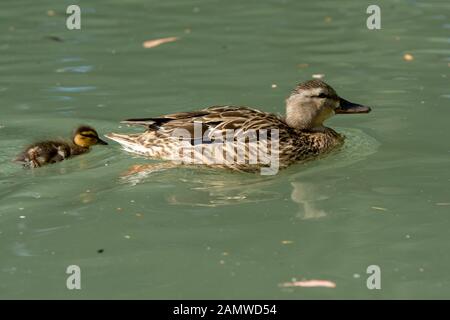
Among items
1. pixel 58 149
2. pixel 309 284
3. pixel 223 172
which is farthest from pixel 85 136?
pixel 309 284

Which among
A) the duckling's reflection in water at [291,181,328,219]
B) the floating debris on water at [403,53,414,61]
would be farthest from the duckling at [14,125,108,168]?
the floating debris on water at [403,53,414,61]

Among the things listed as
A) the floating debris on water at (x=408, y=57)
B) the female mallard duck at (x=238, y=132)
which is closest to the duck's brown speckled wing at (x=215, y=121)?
the female mallard duck at (x=238, y=132)

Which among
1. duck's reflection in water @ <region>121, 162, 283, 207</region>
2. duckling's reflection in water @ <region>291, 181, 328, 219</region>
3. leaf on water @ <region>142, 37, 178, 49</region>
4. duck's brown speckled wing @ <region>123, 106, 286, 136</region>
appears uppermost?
leaf on water @ <region>142, 37, 178, 49</region>

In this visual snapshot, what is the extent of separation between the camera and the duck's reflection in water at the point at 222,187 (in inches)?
313

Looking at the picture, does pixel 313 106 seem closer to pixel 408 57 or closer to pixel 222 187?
pixel 222 187

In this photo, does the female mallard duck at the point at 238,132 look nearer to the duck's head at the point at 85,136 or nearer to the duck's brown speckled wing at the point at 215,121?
the duck's brown speckled wing at the point at 215,121

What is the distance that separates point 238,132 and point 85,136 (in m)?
1.41

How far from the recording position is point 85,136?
365 inches

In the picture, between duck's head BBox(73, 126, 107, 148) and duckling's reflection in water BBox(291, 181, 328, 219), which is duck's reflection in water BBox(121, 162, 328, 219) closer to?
duckling's reflection in water BBox(291, 181, 328, 219)

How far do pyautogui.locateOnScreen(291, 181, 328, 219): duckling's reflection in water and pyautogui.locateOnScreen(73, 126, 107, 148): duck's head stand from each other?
6.49 ft

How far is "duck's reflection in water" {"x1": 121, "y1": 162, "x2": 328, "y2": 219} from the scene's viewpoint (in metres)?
7.94

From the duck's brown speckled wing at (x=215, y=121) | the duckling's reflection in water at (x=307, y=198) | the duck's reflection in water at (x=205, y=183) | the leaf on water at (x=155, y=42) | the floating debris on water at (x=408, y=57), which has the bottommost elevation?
the duck's reflection in water at (x=205, y=183)

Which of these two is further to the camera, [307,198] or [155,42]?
[155,42]
